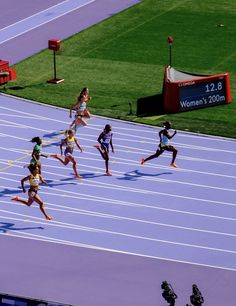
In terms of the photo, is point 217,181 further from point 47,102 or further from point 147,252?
point 47,102

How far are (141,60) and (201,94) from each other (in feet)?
22.6

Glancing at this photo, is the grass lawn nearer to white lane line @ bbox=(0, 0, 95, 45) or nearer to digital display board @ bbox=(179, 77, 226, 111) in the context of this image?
digital display board @ bbox=(179, 77, 226, 111)

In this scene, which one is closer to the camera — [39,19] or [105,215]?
[105,215]

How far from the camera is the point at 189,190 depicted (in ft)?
110

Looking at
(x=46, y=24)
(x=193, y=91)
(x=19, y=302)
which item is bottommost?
(x=19, y=302)

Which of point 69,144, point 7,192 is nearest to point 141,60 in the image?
point 69,144

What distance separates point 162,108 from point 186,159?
5.60 m

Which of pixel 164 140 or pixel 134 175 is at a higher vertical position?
pixel 164 140

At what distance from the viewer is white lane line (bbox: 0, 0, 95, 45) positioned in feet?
167

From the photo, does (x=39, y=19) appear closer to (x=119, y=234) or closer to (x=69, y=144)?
(x=69, y=144)

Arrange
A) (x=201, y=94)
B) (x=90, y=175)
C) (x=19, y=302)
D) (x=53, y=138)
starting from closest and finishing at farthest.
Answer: (x=19, y=302) → (x=90, y=175) → (x=53, y=138) → (x=201, y=94)

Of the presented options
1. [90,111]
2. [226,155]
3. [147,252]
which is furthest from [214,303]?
[90,111]

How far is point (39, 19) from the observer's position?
5341cm

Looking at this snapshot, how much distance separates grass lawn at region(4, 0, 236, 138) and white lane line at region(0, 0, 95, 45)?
2522 mm
